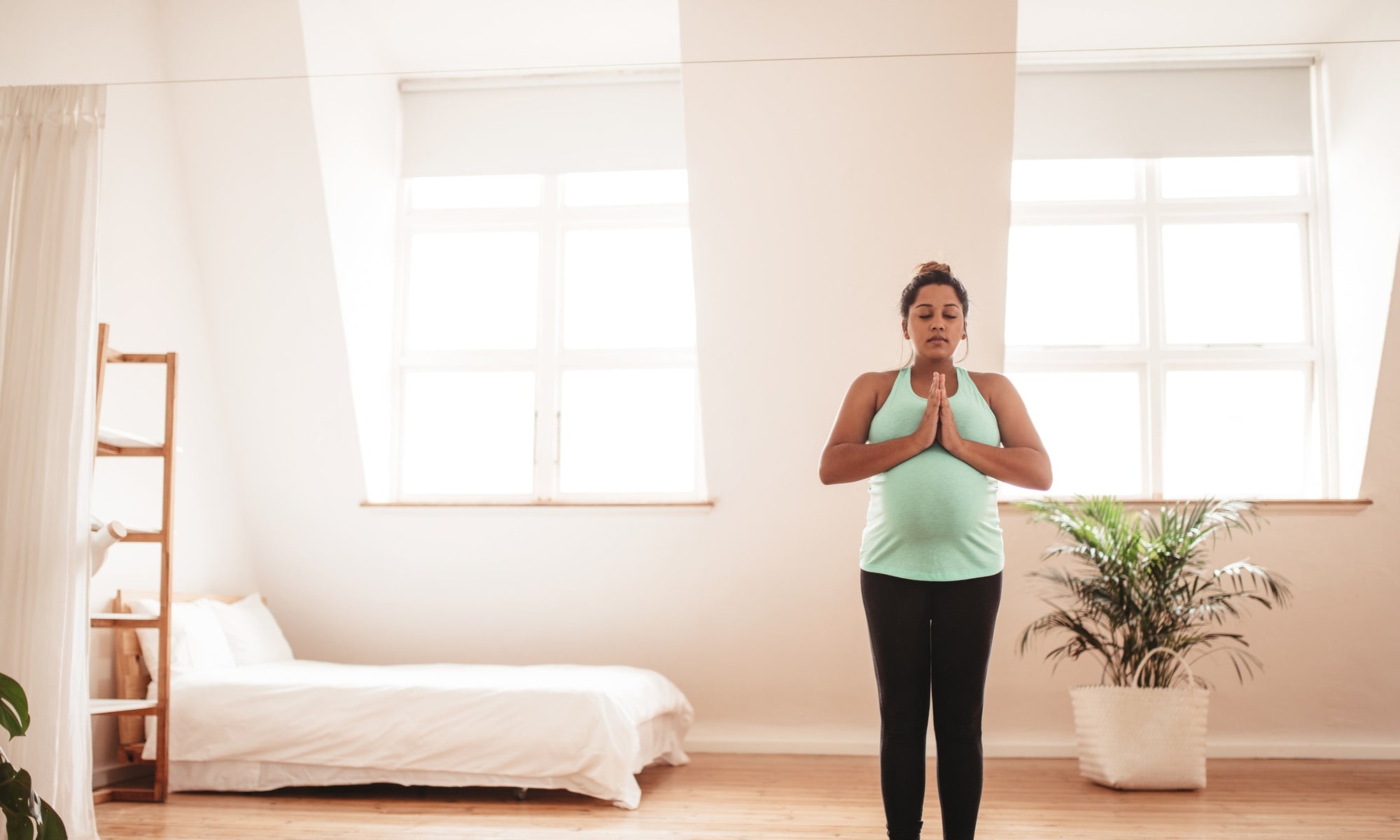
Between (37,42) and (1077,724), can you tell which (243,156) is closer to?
(37,42)

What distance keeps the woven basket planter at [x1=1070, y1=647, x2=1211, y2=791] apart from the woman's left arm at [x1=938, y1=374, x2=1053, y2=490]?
1872 millimetres

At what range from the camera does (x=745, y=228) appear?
410 centimetres

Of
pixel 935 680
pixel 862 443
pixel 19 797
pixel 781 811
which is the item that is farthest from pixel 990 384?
pixel 19 797

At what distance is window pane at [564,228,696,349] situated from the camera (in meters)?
4.90

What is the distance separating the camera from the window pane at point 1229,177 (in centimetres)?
472

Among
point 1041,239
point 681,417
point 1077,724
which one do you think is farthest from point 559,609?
point 1041,239

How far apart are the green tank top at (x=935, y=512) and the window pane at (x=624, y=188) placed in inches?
115

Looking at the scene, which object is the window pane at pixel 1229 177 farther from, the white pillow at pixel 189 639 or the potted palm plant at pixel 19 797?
the potted palm plant at pixel 19 797

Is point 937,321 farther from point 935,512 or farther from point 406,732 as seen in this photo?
point 406,732

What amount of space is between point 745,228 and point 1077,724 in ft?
7.16

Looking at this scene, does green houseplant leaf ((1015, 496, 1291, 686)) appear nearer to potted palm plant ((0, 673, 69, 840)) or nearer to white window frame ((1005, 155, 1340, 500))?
white window frame ((1005, 155, 1340, 500))

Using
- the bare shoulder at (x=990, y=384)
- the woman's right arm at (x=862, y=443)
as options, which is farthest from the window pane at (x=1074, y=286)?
the woman's right arm at (x=862, y=443)

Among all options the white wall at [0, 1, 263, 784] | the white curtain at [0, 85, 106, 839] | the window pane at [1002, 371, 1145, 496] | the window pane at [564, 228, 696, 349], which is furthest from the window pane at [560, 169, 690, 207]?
the white curtain at [0, 85, 106, 839]

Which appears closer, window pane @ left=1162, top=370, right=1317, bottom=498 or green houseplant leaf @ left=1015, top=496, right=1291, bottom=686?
green houseplant leaf @ left=1015, top=496, right=1291, bottom=686
